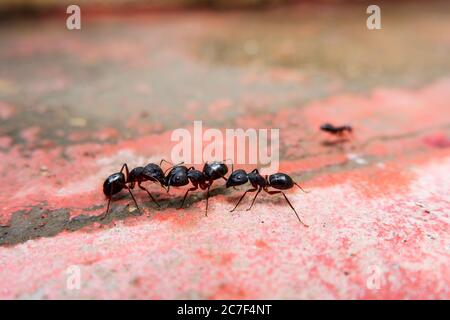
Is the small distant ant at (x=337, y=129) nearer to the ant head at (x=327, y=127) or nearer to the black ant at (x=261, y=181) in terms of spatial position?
the ant head at (x=327, y=127)

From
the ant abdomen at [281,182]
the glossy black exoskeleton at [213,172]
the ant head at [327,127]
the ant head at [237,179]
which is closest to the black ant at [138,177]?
the glossy black exoskeleton at [213,172]

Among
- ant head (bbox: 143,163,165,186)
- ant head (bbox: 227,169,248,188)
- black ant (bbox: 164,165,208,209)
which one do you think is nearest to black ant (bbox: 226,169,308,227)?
ant head (bbox: 227,169,248,188)

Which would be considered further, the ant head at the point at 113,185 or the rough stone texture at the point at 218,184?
the ant head at the point at 113,185

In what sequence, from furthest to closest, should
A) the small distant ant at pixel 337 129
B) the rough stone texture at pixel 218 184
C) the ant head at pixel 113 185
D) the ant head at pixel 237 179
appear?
1. the small distant ant at pixel 337 129
2. the ant head at pixel 237 179
3. the ant head at pixel 113 185
4. the rough stone texture at pixel 218 184

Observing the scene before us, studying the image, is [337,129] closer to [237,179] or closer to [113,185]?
[237,179]

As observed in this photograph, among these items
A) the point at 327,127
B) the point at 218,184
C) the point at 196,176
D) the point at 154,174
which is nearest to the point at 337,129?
the point at 327,127

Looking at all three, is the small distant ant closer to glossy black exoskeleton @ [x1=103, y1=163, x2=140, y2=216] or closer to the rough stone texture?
the rough stone texture

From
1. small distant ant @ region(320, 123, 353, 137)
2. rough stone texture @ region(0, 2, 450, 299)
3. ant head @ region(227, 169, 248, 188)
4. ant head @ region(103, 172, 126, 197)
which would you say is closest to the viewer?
rough stone texture @ region(0, 2, 450, 299)

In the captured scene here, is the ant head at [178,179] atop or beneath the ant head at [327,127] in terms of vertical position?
beneath
